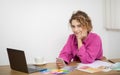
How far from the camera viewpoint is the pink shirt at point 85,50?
182 cm

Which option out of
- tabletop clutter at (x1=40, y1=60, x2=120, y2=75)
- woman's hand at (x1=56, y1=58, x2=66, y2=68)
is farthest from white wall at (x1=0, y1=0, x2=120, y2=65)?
tabletop clutter at (x1=40, y1=60, x2=120, y2=75)

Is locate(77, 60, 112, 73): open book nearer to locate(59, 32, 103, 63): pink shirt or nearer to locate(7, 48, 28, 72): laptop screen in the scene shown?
locate(59, 32, 103, 63): pink shirt

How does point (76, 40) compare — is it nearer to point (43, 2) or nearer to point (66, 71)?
point (66, 71)

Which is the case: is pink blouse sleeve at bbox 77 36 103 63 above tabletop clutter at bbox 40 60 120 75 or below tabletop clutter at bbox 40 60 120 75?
above

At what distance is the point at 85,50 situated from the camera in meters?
1.87

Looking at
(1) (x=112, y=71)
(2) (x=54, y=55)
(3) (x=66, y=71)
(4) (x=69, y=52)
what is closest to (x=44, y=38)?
(2) (x=54, y=55)

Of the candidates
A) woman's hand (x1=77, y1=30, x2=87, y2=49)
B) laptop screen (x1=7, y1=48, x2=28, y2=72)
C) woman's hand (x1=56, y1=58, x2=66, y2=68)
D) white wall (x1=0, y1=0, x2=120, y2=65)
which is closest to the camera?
laptop screen (x1=7, y1=48, x2=28, y2=72)

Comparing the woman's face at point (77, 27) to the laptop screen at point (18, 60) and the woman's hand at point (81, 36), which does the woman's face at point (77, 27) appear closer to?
the woman's hand at point (81, 36)

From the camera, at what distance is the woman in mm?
1840

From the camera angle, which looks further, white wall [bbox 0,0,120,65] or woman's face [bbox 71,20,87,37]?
white wall [bbox 0,0,120,65]

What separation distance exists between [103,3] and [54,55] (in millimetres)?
875

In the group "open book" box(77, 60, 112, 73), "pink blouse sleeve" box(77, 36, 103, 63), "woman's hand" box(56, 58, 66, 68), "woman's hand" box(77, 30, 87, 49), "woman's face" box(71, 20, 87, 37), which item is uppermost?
"woman's face" box(71, 20, 87, 37)

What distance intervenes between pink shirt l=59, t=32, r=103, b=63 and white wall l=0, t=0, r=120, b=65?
539mm

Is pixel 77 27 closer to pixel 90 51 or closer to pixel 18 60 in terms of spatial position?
pixel 90 51
